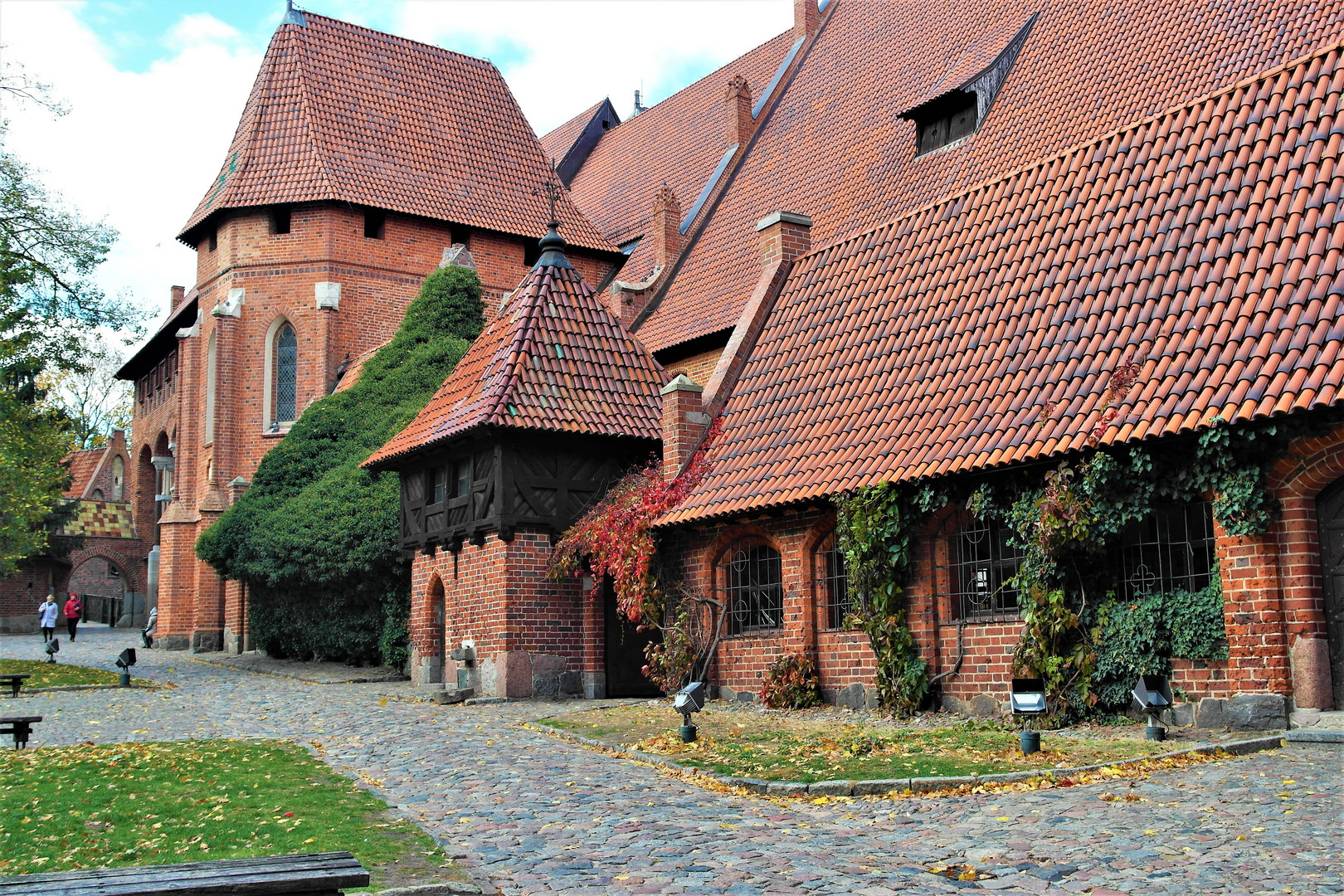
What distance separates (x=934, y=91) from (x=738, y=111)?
7.79 m

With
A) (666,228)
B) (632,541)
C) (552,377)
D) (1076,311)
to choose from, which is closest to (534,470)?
(552,377)

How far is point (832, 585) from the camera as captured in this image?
48.4ft

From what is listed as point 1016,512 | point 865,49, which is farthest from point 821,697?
point 865,49

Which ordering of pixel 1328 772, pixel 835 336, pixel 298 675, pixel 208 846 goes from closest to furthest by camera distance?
pixel 208 846 < pixel 1328 772 < pixel 835 336 < pixel 298 675

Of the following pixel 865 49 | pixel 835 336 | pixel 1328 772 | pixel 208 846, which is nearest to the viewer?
pixel 208 846

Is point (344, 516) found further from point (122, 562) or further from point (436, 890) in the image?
point (122, 562)

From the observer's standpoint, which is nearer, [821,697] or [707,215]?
[821,697]

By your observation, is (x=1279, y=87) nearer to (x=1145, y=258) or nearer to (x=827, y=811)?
(x=1145, y=258)

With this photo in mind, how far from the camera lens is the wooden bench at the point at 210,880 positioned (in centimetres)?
426

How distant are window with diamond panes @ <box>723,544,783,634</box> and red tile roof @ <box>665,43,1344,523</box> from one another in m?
1.06

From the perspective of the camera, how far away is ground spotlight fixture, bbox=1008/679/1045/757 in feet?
31.1

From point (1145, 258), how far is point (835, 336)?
4.55 metres

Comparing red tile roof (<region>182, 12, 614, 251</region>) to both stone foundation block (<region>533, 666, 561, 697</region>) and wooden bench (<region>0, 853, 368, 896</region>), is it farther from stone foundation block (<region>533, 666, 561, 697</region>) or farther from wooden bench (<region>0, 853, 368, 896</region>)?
wooden bench (<region>0, 853, 368, 896</region>)

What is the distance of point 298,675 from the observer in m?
22.6
